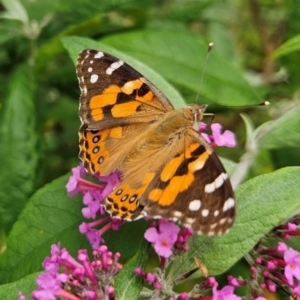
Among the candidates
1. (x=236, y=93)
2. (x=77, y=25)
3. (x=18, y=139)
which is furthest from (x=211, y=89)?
(x=18, y=139)

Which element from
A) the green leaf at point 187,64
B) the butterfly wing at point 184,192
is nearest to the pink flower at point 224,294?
the butterfly wing at point 184,192

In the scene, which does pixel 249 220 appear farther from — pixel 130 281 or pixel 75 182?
pixel 75 182

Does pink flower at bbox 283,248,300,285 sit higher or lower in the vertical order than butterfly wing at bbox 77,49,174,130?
lower

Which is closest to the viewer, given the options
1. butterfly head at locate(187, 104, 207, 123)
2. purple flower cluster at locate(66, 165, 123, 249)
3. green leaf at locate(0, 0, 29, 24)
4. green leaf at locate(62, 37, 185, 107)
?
purple flower cluster at locate(66, 165, 123, 249)

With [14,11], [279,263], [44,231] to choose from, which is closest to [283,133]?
[279,263]

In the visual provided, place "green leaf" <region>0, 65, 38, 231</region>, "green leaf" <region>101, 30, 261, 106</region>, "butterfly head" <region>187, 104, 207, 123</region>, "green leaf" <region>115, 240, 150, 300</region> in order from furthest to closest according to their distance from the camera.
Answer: "green leaf" <region>101, 30, 261, 106</region>, "green leaf" <region>0, 65, 38, 231</region>, "butterfly head" <region>187, 104, 207, 123</region>, "green leaf" <region>115, 240, 150, 300</region>

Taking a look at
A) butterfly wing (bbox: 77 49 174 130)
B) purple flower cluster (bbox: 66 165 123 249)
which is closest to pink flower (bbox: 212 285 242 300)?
purple flower cluster (bbox: 66 165 123 249)

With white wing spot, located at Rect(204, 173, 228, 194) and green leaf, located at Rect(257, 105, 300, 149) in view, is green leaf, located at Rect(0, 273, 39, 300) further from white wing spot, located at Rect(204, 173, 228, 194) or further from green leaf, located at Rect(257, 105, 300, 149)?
green leaf, located at Rect(257, 105, 300, 149)
